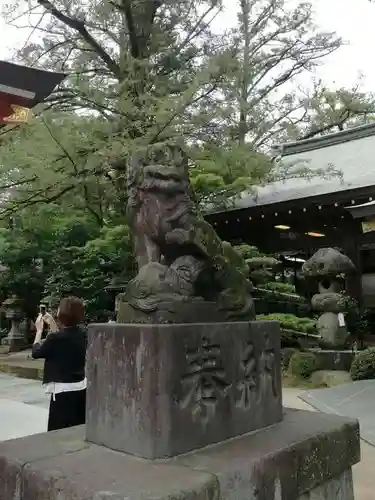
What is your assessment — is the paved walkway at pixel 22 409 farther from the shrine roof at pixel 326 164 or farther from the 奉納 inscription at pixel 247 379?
the shrine roof at pixel 326 164

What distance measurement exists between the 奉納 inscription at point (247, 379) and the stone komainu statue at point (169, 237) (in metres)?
0.23

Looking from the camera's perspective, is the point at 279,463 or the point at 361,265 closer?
the point at 279,463

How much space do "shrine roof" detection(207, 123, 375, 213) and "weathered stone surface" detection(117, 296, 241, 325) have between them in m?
7.80

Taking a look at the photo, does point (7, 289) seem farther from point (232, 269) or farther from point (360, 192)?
point (232, 269)

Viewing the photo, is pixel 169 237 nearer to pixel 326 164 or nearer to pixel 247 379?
pixel 247 379

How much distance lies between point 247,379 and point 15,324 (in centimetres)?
1455

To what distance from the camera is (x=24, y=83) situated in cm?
697

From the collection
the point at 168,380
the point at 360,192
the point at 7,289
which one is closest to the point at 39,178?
the point at 360,192

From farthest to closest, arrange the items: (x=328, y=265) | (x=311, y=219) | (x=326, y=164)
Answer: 1. (x=326, y=164)
2. (x=311, y=219)
3. (x=328, y=265)

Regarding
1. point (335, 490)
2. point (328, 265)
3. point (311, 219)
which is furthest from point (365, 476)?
point (311, 219)

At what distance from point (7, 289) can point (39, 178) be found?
8.60 meters

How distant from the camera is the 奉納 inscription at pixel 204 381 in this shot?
249 centimetres

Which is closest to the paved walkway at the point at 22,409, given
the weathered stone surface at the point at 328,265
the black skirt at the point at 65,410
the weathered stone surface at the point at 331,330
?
the black skirt at the point at 65,410

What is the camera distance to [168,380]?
238cm
